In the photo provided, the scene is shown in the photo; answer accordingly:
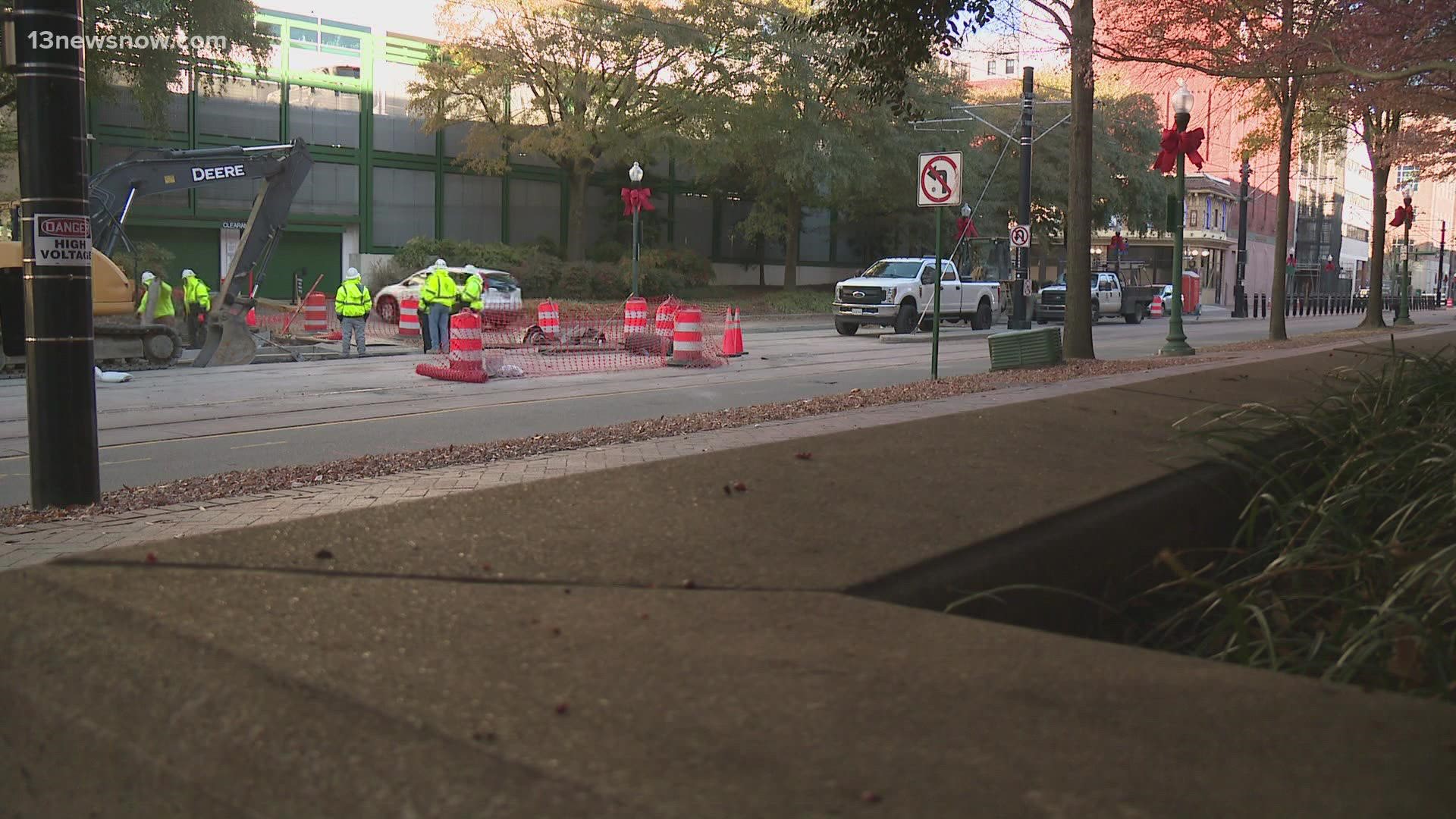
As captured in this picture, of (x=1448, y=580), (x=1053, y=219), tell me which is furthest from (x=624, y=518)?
(x=1053, y=219)

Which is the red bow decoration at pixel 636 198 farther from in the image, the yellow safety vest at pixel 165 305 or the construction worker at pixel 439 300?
the yellow safety vest at pixel 165 305

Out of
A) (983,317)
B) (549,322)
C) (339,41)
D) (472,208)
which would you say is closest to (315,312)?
(549,322)

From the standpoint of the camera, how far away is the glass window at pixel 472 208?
49688mm

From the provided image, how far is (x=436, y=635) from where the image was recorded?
7.13ft

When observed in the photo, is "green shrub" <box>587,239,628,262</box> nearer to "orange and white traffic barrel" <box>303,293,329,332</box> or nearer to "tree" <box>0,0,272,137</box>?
"orange and white traffic barrel" <box>303,293,329,332</box>

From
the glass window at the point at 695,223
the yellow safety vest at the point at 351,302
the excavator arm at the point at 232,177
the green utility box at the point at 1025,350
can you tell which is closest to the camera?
the green utility box at the point at 1025,350

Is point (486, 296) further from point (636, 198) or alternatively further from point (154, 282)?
point (154, 282)

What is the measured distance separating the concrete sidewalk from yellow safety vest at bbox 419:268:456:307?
2140 cm

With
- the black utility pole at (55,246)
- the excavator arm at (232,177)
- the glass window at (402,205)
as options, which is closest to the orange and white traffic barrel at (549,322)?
the excavator arm at (232,177)

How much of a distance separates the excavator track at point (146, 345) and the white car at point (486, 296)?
449 inches

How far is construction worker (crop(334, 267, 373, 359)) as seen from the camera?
76.3ft

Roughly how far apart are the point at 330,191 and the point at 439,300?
25.2m

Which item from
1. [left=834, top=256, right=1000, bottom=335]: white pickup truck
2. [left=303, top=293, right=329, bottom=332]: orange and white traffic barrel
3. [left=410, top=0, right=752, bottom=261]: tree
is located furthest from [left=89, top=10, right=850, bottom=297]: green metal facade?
[left=834, top=256, right=1000, bottom=335]: white pickup truck

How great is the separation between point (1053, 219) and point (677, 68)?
22.5 meters
